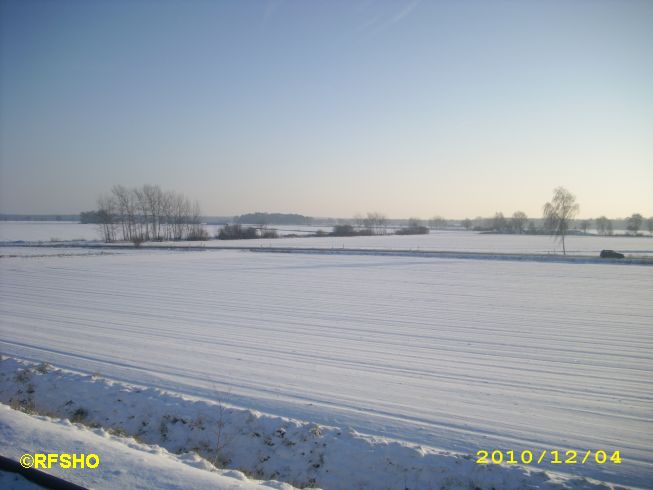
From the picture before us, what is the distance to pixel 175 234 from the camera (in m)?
90.7

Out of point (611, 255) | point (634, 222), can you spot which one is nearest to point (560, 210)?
point (611, 255)

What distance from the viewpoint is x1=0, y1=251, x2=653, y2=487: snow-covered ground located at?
6414mm

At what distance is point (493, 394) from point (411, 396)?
1.78m

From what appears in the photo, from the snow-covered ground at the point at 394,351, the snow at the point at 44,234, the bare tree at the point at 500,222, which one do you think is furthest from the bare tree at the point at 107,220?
the bare tree at the point at 500,222

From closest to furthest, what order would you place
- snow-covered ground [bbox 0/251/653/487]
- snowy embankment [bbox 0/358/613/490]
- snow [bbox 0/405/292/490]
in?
snow [bbox 0/405/292/490]
snowy embankment [bbox 0/358/613/490]
snow-covered ground [bbox 0/251/653/487]

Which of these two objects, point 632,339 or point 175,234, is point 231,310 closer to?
point 632,339

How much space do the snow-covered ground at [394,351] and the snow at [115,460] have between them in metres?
1.97

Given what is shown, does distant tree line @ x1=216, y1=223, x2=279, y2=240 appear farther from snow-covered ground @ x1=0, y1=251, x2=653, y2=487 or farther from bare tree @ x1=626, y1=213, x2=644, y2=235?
bare tree @ x1=626, y1=213, x2=644, y2=235

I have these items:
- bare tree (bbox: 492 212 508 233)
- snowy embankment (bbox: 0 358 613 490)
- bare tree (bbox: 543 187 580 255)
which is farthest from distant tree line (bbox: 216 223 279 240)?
bare tree (bbox: 492 212 508 233)

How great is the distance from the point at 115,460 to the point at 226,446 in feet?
5.75

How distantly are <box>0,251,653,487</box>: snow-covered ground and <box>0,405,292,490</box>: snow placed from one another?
1974 mm

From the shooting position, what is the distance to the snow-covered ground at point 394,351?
641cm

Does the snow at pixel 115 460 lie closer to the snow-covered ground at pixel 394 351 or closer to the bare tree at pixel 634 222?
the snow-covered ground at pixel 394 351

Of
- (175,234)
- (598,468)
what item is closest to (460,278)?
(598,468)
